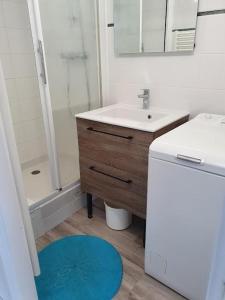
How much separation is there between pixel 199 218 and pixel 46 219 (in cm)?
115

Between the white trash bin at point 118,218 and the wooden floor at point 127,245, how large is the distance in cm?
4

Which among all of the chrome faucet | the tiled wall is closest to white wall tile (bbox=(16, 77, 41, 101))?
the tiled wall

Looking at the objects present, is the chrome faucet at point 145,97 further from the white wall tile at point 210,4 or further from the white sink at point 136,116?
the white wall tile at point 210,4

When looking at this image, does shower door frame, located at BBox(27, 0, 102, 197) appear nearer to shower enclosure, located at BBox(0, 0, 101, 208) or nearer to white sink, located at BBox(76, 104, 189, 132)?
shower enclosure, located at BBox(0, 0, 101, 208)

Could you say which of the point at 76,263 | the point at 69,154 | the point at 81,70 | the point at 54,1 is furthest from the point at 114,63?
the point at 76,263

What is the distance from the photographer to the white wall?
4.56 ft

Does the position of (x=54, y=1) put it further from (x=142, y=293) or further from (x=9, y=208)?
(x=142, y=293)

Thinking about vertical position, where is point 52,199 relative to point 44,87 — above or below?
below

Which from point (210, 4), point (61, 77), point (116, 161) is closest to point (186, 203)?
point (116, 161)

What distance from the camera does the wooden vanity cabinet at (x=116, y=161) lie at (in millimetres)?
1360

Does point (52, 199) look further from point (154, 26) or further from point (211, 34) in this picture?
point (211, 34)

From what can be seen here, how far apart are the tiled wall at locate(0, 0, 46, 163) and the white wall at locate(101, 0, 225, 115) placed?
807 millimetres

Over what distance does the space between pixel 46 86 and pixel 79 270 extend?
1.19 m

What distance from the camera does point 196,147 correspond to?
3.39 ft
